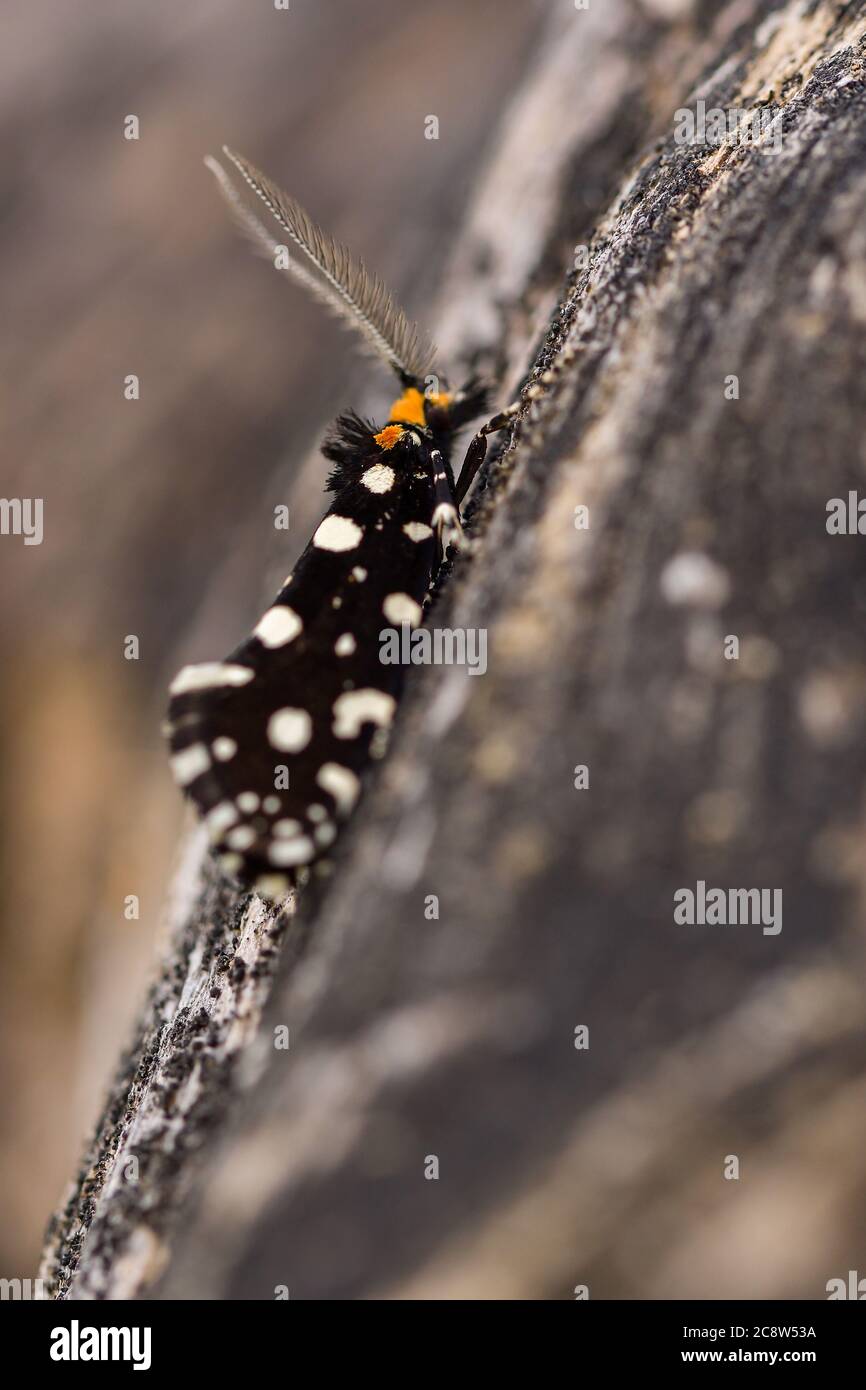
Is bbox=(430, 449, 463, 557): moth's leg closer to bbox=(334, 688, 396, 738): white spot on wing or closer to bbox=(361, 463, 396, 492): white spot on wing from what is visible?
bbox=(361, 463, 396, 492): white spot on wing

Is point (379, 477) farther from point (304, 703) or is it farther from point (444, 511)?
point (304, 703)

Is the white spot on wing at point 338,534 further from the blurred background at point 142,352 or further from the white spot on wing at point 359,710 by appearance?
the blurred background at point 142,352

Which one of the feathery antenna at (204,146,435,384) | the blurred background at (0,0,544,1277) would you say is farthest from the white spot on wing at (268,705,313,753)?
the blurred background at (0,0,544,1277)

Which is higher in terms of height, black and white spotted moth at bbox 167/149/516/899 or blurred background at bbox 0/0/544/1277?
blurred background at bbox 0/0/544/1277

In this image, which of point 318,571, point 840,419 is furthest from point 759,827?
point 318,571

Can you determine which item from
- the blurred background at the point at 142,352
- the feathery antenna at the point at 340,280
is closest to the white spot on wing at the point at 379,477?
the feathery antenna at the point at 340,280

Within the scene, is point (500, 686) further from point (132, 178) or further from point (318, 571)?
point (132, 178)
